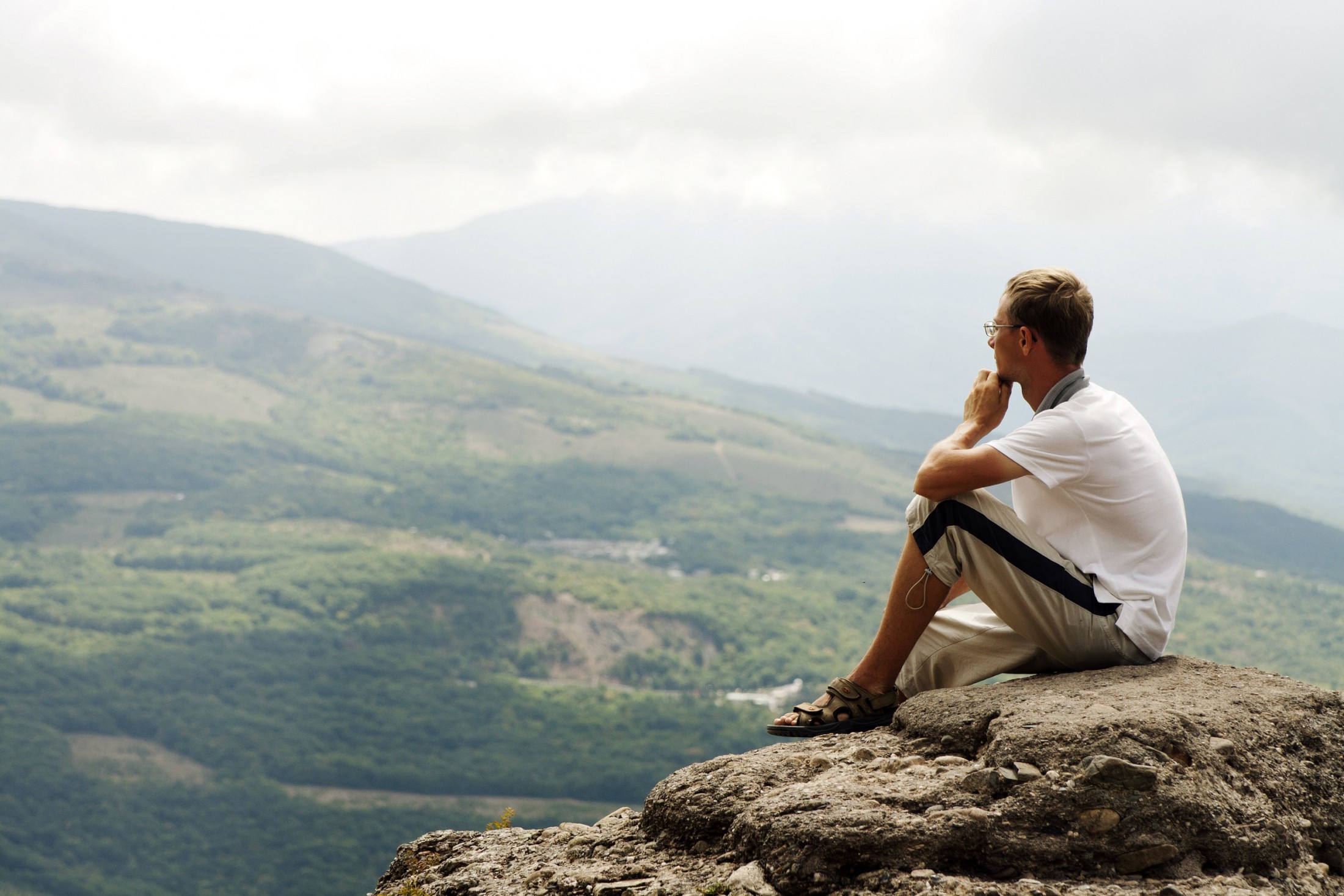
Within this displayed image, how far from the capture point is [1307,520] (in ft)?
630

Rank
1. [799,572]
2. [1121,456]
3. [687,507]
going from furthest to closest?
[687,507], [799,572], [1121,456]

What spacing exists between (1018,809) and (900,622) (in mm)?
1760

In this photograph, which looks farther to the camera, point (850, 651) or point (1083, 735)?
point (850, 651)

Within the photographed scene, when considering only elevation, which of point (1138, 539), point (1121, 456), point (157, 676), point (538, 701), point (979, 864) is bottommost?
point (157, 676)

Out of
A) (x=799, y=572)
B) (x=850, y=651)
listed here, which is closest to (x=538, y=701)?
(x=850, y=651)

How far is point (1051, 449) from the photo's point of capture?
18.3 ft

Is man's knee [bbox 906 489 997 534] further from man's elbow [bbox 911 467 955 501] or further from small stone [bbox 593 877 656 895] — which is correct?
small stone [bbox 593 877 656 895]

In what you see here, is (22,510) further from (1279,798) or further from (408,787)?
(1279,798)

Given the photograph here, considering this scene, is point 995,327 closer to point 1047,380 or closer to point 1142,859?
point 1047,380

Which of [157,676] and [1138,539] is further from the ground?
[1138,539]

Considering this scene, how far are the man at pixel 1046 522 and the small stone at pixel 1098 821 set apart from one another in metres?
1.33

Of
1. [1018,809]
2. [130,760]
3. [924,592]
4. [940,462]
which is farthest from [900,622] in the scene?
[130,760]

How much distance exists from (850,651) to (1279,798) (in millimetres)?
131471

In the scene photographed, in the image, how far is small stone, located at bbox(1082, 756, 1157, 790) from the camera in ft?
15.1
